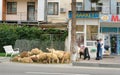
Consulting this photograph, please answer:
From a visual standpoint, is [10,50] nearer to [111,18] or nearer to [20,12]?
[20,12]

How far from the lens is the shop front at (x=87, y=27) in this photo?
3462 centimetres

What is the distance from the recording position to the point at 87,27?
3522 centimetres

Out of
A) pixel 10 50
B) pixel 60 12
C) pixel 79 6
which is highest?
pixel 79 6

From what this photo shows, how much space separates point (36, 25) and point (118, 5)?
10379mm

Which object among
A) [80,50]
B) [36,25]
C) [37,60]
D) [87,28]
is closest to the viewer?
[37,60]

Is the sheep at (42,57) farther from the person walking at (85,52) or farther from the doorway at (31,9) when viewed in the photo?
the doorway at (31,9)

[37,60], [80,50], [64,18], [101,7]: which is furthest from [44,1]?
[37,60]

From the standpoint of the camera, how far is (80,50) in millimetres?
30844

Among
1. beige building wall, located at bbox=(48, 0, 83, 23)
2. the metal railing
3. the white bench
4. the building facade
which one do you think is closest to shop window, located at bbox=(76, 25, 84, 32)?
the building facade

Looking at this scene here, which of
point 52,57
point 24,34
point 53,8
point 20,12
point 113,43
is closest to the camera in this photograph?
point 52,57

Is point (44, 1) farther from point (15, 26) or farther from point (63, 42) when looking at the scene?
point (63, 42)

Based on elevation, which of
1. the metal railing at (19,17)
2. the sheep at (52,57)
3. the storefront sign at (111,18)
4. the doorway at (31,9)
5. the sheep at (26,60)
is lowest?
the sheep at (26,60)

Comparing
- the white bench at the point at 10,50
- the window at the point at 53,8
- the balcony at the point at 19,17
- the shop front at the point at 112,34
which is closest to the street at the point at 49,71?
the white bench at the point at 10,50

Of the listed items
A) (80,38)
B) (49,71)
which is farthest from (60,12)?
(49,71)
